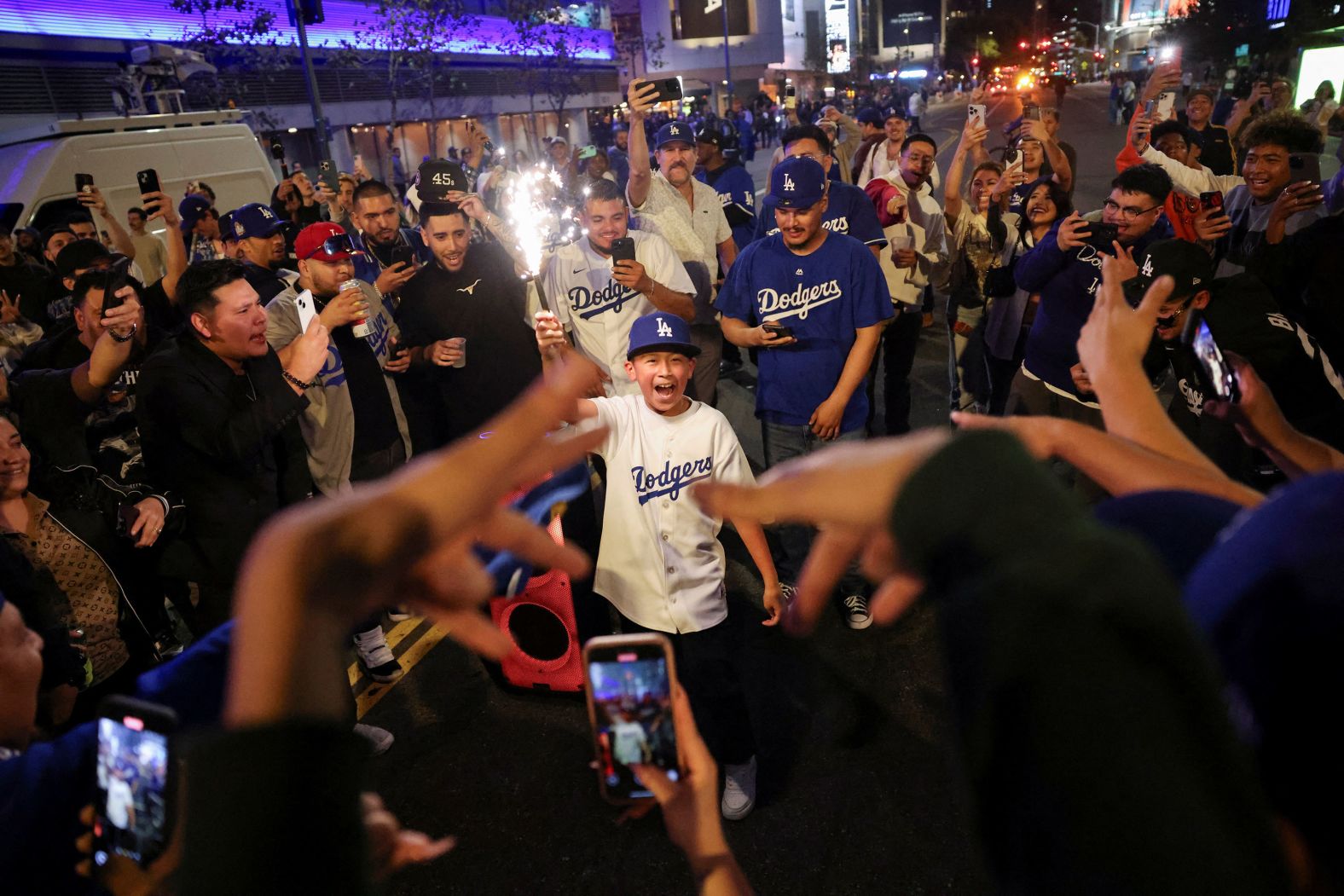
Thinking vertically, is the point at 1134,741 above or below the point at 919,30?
below

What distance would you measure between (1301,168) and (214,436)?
267 inches

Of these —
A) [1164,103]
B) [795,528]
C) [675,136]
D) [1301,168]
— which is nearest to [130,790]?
[795,528]

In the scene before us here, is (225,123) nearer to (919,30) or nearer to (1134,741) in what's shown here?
(1134,741)

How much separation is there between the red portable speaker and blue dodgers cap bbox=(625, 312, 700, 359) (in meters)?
1.15

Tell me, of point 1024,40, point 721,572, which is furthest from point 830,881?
point 1024,40

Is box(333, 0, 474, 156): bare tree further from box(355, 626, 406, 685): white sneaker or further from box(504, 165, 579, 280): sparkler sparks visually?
box(355, 626, 406, 685): white sneaker

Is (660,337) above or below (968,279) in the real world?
above

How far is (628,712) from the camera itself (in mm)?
1632

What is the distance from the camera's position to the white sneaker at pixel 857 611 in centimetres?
427

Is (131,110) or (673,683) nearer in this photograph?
(673,683)

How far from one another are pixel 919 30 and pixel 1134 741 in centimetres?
16295

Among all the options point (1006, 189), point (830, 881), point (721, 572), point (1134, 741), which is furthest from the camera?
point (1006, 189)

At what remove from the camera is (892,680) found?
389 centimetres

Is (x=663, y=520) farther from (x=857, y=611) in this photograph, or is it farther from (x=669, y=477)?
(x=857, y=611)
